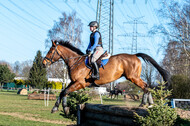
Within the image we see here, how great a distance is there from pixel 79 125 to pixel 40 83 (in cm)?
3151

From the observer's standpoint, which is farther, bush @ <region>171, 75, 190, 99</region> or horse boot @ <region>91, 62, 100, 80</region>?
bush @ <region>171, 75, 190, 99</region>

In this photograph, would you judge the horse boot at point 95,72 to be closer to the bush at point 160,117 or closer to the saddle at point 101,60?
the saddle at point 101,60

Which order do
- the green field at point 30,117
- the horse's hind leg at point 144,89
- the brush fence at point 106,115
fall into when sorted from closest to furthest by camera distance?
the brush fence at point 106,115 < the horse's hind leg at point 144,89 < the green field at point 30,117

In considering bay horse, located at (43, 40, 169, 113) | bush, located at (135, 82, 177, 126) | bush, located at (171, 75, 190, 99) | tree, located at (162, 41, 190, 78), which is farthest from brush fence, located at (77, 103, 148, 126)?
tree, located at (162, 41, 190, 78)

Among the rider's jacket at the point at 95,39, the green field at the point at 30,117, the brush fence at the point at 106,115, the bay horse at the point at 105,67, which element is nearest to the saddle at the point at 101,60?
the bay horse at the point at 105,67

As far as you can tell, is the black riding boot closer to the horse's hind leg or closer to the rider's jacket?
the rider's jacket

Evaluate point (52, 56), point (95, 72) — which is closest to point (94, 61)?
point (95, 72)

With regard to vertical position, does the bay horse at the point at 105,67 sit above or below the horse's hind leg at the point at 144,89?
above

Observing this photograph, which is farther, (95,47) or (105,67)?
(105,67)

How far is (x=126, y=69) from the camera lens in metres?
7.57

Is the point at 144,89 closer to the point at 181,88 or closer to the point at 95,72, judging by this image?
the point at 95,72

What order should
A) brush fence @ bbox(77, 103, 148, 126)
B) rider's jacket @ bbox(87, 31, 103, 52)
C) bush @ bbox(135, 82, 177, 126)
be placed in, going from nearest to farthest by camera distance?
bush @ bbox(135, 82, 177, 126)
brush fence @ bbox(77, 103, 148, 126)
rider's jacket @ bbox(87, 31, 103, 52)

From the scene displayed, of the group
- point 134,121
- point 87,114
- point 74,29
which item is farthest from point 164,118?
point 74,29

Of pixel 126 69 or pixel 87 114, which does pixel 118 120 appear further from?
pixel 126 69
